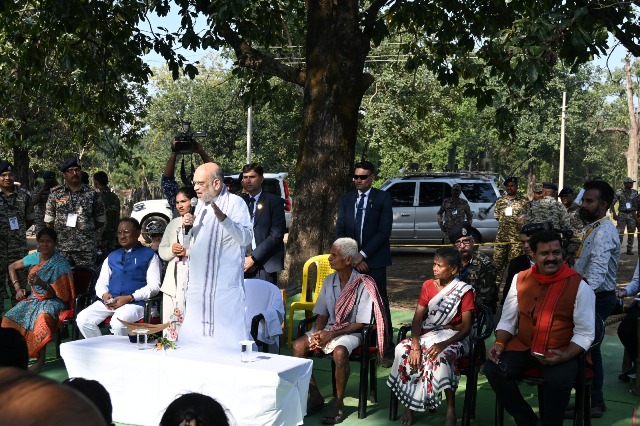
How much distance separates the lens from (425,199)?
65.9 feet

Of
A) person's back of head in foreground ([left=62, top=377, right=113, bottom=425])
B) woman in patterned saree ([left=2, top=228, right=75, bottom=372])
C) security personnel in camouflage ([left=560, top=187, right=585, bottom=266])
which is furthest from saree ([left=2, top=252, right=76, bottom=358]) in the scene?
security personnel in camouflage ([left=560, top=187, right=585, bottom=266])

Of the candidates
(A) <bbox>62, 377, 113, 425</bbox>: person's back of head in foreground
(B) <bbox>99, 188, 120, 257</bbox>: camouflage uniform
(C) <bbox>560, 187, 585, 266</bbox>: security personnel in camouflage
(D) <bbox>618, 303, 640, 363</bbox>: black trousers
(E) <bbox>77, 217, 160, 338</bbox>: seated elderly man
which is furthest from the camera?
(C) <bbox>560, 187, 585, 266</bbox>: security personnel in camouflage

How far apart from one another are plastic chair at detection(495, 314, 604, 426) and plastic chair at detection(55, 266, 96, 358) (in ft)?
13.1

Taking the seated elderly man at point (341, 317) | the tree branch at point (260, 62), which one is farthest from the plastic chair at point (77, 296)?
the tree branch at point (260, 62)

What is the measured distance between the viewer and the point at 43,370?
7688 millimetres

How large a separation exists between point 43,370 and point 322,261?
282 centimetres

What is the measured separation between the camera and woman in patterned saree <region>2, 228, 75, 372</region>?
7691mm

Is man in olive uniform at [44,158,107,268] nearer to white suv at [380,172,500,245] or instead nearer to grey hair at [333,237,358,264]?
grey hair at [333,237,358,264]

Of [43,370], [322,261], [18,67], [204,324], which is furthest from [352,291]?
[18,67]

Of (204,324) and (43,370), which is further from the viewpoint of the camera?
(43,370)

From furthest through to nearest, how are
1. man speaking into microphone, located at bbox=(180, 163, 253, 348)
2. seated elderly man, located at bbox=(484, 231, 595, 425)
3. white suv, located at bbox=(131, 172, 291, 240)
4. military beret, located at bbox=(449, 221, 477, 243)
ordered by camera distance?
white suv, located at bbox=(131, 172, 291, 240) < military beret, located at bbox=(449, 221, 477, 243) < man speaking into microphone, located at bbox=(180, 163, 253, 348) < seated elderly man, located at bbox=(484, 231, 595, 425)

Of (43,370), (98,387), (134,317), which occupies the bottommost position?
(43,370)

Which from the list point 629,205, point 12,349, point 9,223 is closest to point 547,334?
point 12,349

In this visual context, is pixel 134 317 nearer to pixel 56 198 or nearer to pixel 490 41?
pixel 56 198
